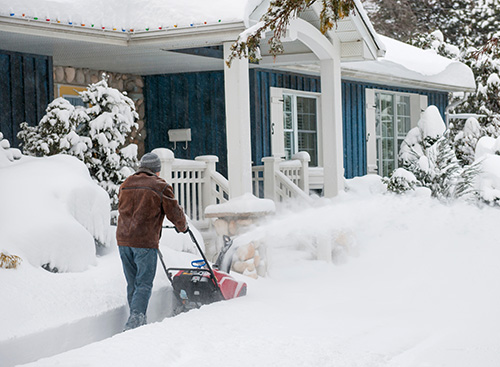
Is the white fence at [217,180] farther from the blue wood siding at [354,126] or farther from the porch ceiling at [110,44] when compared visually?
the blue wood siding at [354,126]

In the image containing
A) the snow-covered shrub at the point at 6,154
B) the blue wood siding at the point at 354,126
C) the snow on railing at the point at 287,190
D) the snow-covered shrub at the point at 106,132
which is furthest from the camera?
the blue wood siding at the point at 354,126

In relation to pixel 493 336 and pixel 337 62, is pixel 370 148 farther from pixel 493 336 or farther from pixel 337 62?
pixel 493 336

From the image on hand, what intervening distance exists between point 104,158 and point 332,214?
411 cm

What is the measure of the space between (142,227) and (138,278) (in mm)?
494

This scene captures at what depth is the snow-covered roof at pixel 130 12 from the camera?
9.67 metres

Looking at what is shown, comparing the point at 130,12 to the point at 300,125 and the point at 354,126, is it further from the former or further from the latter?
the point at 354,126

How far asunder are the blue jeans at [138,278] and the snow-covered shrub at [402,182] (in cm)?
755

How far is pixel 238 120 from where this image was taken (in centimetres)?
1018

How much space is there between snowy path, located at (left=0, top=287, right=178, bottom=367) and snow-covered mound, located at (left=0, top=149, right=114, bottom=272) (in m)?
0.86

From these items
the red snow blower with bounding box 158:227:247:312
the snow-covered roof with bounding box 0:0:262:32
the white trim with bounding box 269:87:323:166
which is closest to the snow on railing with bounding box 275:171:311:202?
the white trim with bounding box 269:87:323:166

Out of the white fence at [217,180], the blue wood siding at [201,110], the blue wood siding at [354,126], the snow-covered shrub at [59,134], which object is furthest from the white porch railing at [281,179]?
the snow-covered shrub at [59,134]

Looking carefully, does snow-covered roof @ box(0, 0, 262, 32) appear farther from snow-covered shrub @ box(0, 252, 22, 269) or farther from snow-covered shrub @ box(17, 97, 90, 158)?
snow-covered shrub @ box(0, 252, 22, 269)

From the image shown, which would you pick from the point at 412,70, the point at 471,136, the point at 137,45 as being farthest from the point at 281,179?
the point at 471,136

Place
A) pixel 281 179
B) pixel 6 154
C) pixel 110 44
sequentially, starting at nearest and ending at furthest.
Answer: pixel 6 154 → pixel 110 44 → pixel 281 179
